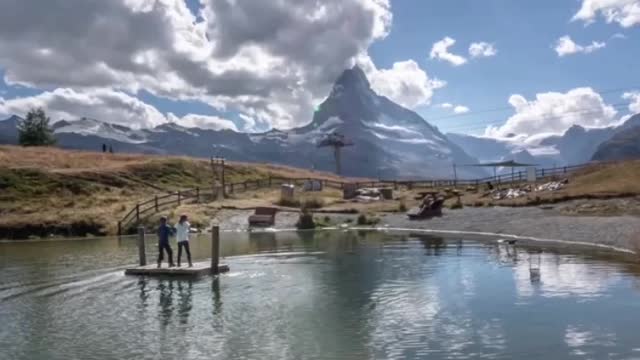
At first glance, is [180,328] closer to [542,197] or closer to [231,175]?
[542,197]

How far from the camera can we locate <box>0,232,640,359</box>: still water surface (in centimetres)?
2338

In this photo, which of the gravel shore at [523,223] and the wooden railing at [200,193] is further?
the wooden railing at [200,193]

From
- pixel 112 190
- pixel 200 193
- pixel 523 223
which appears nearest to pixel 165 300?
pixel 523 223

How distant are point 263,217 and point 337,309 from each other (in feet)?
170

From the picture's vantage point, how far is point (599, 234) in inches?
2144

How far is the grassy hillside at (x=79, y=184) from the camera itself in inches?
3189

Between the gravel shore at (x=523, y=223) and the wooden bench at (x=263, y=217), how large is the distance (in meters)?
0.81

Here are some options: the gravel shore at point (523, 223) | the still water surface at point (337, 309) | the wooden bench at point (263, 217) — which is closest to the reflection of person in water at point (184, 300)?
the still water surface at point (337, 309)

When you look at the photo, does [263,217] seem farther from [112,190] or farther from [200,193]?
[112,190]

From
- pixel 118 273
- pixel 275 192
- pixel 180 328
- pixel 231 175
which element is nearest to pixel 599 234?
pixel 118 273

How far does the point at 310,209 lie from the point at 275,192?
17627mm

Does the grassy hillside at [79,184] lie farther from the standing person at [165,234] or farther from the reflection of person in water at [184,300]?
the reflection of person in water at [184,300]

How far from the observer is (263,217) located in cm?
8138

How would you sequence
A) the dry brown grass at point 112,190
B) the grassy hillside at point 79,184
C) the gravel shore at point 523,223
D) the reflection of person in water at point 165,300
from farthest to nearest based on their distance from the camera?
the grassy hillside at point 79,184 < the dry brown grass at point 112,190 < the gravel shore at point 523,223 < the reflection of person in water at point 165,300
